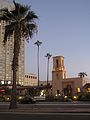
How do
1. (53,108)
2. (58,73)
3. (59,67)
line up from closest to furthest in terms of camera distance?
→ (53,108)
(59,67)
(58,73)

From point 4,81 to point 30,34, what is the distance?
107199 millimetres

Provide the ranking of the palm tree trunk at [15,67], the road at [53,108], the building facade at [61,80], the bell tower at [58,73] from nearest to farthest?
1. the road at [53,108]
2. the palm tree trunk at [15,67]
3. the building facade at [61,80]
4. the bell tower at [58,73]

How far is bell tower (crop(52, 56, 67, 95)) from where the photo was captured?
11416 cm

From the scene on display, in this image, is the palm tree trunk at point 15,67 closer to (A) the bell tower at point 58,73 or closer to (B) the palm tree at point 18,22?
(B) the palm tree at point 18,22

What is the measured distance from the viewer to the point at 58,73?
116 metres

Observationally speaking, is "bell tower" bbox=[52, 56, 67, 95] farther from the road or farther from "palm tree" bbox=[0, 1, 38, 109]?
"palm tree" bbox=[0, 1, 38, 109]

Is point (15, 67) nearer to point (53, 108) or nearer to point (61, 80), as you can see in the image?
point (53, 108)

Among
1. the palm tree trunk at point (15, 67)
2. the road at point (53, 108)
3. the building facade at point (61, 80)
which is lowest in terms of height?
the road at point (53, 108)

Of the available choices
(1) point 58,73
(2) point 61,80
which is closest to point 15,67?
(2) point 61,80

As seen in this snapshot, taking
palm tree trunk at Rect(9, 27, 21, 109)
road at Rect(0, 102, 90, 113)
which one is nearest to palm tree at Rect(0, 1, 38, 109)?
palm tree trunk at Rect(9, 27, 21, 109)

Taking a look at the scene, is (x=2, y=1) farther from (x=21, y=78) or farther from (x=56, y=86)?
(x=21, y=78)

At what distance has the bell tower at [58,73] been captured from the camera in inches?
4495

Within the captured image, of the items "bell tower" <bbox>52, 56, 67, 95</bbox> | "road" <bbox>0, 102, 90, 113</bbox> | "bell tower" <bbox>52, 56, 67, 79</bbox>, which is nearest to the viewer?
"road" <bbox>0, 102, 90, 113</bbox>

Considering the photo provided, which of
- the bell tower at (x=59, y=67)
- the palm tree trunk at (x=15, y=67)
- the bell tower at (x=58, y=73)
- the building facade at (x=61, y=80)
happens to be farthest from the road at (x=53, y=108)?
the bell tower at (x=58, y=73)
